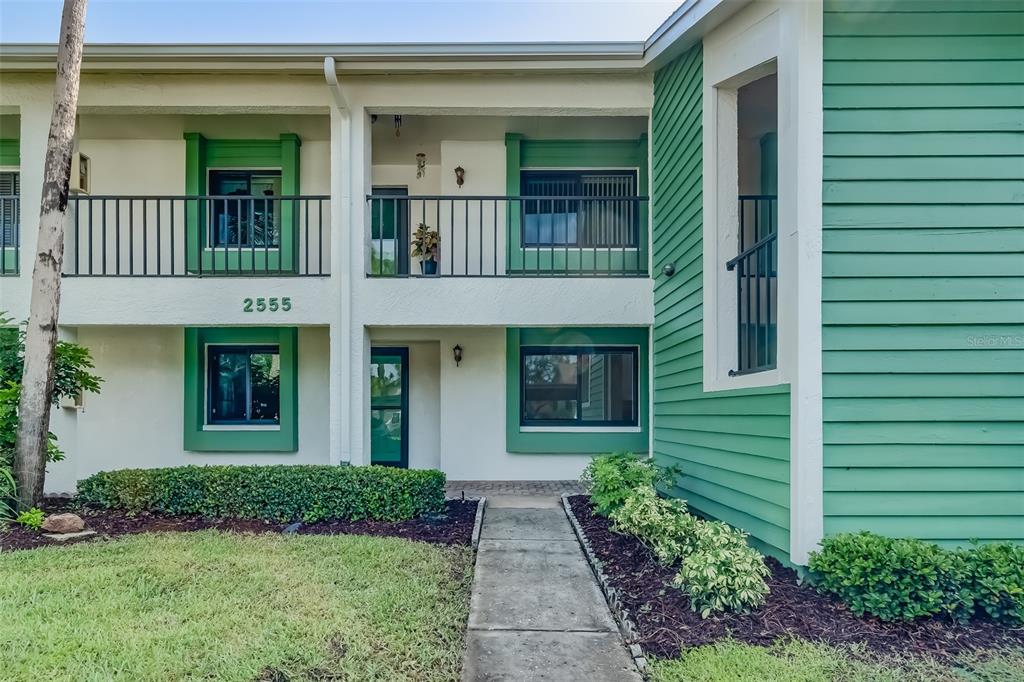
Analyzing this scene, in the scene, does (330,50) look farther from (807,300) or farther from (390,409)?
(807,300)

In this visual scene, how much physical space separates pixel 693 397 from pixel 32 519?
626 centimetres

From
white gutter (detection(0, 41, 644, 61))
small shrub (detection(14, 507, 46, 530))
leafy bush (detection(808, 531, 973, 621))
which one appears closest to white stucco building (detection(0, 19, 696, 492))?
white gutter (detection(0, 41, 644, 61))

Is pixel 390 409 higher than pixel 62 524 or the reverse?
higher

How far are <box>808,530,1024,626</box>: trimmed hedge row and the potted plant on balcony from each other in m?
6.20

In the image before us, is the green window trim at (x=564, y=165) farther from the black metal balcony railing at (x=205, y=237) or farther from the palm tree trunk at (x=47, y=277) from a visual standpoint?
the palm tree trunk at (x=47, y=277)

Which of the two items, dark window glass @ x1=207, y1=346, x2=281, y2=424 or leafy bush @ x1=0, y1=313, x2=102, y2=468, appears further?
dark window glass @ x1=207, y1=346, x2=281, y2=424

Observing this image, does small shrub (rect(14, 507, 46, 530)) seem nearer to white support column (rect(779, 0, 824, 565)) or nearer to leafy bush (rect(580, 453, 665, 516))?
leafy bush (rect(580, 453, 665, 516))

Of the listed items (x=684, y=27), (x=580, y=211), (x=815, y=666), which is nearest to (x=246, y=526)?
(x=815, y=666)

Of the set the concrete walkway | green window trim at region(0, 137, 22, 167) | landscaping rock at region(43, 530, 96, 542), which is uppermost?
green window trim at region(0, 137, 22, 167)

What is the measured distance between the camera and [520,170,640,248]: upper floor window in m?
8.55

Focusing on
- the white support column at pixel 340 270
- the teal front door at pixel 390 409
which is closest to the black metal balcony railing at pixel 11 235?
the white support column at pixel 340 270

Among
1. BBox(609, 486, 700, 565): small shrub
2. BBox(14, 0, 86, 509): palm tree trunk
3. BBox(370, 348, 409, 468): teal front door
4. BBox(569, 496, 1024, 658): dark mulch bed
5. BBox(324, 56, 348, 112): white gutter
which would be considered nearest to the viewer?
BBox(569, 496, 1024, 658): dark mulch bed

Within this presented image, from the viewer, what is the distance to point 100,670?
9.81 feet

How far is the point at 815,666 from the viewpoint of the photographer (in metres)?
3.15
